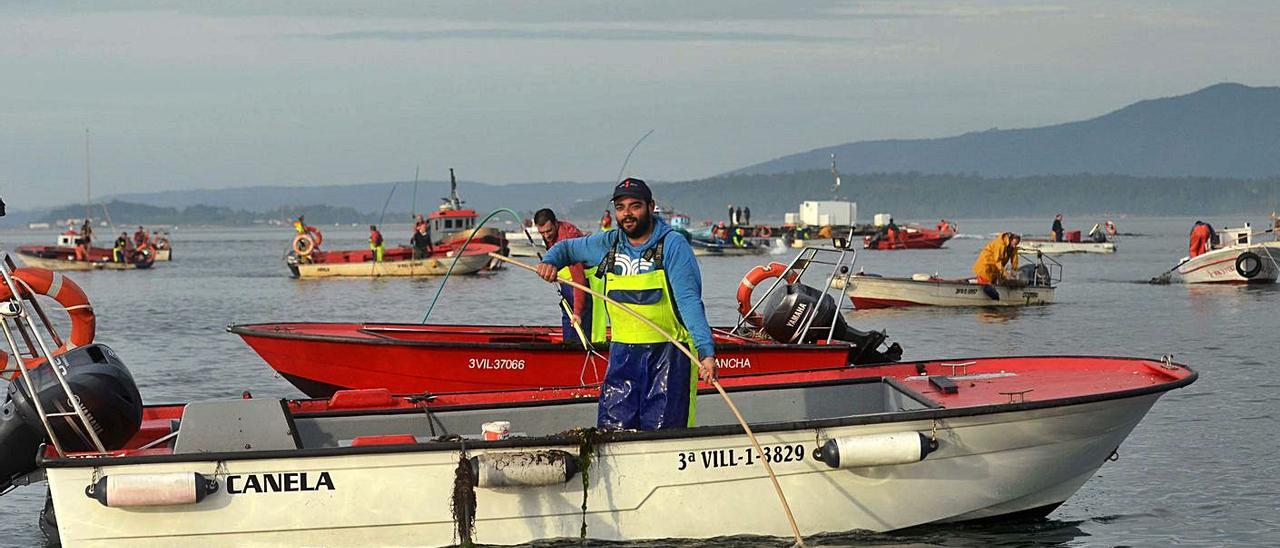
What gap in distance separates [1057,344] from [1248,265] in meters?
14.9

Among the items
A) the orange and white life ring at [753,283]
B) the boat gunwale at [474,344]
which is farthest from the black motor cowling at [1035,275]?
the boat gunwale at [474,344]

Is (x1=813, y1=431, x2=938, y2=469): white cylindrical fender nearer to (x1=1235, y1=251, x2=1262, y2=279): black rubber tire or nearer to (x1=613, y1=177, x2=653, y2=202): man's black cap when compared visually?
(x1=613, y1=177, x2=653, y2=202): man's black cap

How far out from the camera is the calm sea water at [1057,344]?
32.2 feet

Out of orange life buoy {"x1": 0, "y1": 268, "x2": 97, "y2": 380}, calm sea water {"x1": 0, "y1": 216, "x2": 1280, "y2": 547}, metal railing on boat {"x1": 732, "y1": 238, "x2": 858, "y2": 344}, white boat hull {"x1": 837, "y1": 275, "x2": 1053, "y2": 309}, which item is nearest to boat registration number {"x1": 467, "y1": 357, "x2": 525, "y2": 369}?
metal railing on boat {"x1": 732, "y1": 238, "x2": 858, "y2": 344}

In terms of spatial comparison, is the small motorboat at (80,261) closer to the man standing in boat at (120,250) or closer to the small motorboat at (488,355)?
the man standing in boat at (120,250)

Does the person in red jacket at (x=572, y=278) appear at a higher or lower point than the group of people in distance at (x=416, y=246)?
higher

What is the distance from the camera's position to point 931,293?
90.5 ft

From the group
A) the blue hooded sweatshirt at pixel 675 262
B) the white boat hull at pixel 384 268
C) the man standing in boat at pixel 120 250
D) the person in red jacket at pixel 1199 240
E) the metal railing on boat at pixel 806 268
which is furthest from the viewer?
the man standing in boat at pixel 120 250

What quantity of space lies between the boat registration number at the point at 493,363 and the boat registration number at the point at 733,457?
199 inches

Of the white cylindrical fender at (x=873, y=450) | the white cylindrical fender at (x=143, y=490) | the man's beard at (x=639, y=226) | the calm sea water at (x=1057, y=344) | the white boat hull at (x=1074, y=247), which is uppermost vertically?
the man's beard at (x=639, y=226)

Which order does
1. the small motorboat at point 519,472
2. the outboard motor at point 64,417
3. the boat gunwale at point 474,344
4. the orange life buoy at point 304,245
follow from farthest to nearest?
the orange life buoy at point 304,245 → the boat gunwale at point 474,344 → the outboard motor at point 64,417 → the small motorboat at point 519,472

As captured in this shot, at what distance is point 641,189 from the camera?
8.06 m

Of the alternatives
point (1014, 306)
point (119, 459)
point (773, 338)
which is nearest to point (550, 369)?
point (773, 338)

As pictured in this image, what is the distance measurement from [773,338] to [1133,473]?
161 inches
